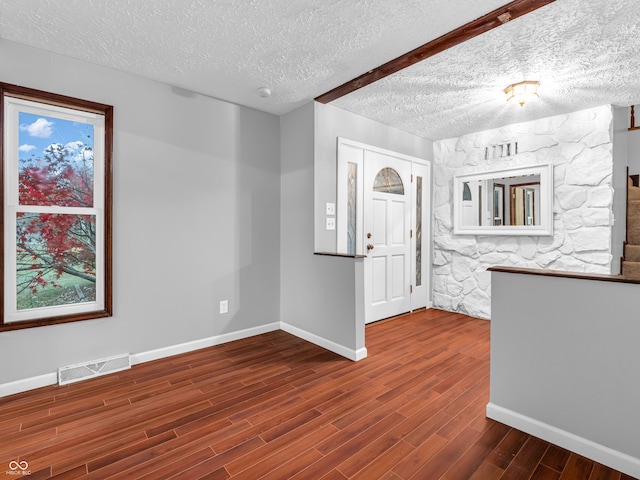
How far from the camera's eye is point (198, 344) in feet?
10.4

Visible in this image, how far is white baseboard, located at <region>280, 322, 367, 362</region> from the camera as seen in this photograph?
2898 millimetres

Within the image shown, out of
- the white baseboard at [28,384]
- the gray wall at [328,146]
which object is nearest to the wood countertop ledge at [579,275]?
the gray wall at [328,146]

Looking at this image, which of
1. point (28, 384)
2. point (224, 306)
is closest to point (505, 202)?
point (224, 306)

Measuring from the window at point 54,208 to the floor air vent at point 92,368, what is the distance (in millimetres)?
370

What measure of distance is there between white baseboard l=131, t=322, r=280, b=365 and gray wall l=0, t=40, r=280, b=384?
5cm

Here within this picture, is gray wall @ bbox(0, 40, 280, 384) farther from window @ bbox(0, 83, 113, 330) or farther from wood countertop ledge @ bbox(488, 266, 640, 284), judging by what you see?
wood countertop ledge @ bbox(488, 266, 640, 284)

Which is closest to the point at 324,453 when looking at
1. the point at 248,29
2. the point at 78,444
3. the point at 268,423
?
the point at 268,423

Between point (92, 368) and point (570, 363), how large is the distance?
329 cm

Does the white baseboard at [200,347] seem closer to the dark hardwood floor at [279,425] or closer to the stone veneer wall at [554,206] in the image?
the dark hardwood floor at [279,425]

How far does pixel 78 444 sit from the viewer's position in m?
1.78

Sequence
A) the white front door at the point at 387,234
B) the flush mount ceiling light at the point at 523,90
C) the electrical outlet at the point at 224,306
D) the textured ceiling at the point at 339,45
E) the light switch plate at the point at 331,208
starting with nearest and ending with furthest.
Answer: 1. the textured ceiling at the point at 339,45
2. the flush mount ceiling light at the point at 523,90
3. the electrical outlet at the point at 224,306
4. the light switch plate at the point at 331,208
5. the white front door at the point at 387,234

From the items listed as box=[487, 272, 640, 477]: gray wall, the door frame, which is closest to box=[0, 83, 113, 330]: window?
the door frame

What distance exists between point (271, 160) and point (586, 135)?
11.1 ft

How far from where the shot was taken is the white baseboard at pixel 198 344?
2.85 meters
